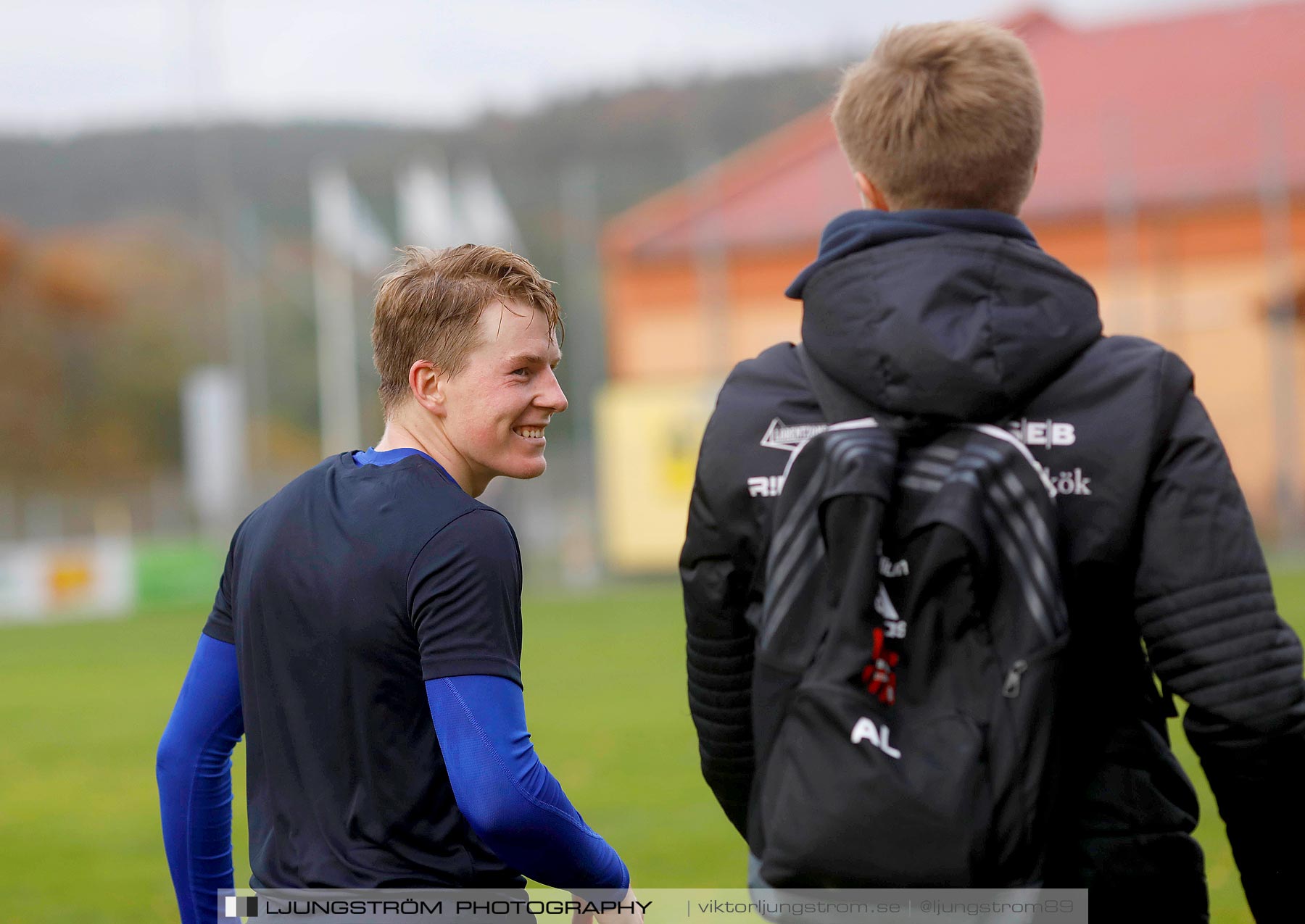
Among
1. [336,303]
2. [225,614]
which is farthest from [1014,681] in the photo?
[336,303]

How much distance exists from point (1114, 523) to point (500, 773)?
32.1 inches

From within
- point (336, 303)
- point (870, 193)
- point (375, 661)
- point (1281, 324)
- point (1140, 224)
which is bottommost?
point (375, 661)

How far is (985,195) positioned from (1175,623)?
57 centimetres

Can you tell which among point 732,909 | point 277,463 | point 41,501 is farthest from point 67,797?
point 277,463

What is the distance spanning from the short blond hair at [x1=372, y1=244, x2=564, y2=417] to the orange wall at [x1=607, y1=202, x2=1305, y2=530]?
60.2 ft

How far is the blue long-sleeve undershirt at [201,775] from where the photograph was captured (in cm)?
208

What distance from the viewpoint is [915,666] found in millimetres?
1550

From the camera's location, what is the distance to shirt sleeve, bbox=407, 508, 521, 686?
1.74 meters

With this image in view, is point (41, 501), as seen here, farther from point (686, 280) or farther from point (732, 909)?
point (732, 909)

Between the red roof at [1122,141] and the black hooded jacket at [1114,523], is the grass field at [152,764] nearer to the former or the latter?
the black hooded jacket at [1114,523]

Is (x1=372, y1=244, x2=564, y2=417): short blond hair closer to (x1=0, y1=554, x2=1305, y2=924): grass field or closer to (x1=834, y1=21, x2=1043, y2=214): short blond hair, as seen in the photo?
(x1=834, y1=21, x2=1043, y2=214): short blond hair

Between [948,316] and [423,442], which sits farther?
[423,442]

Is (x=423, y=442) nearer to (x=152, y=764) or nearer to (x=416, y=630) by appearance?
(x=416, y=630)

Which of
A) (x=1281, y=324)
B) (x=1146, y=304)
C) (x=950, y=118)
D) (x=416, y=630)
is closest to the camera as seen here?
(x=950, y=118)
